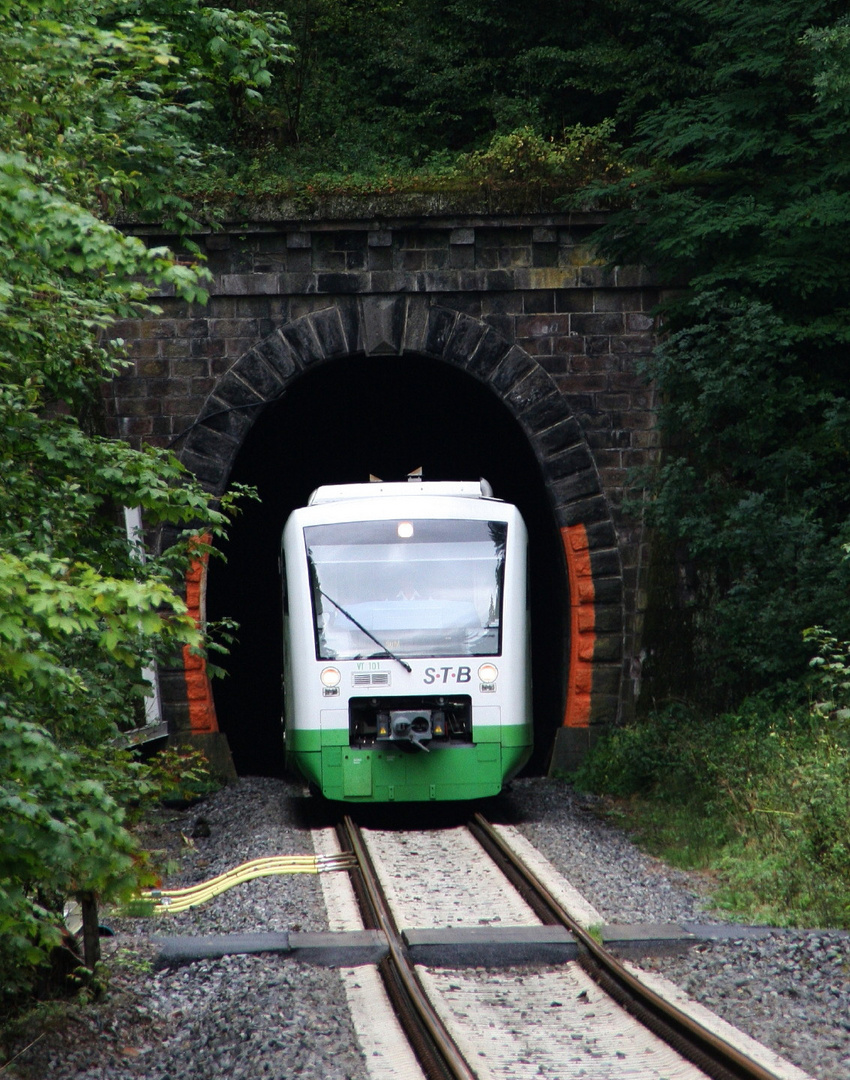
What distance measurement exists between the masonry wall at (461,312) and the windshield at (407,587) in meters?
3.42

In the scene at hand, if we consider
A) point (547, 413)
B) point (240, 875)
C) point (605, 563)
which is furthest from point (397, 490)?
point (240, 875)

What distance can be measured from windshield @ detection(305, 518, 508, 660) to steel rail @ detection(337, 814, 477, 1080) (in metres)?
2.51

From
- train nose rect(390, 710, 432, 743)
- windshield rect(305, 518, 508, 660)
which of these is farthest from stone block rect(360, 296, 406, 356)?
train nose rect(390, 710, 432, 743)

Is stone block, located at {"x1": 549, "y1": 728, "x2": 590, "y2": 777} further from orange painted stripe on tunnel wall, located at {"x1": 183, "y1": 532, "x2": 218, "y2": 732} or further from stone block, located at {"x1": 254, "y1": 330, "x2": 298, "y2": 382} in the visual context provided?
stone block, located at {"x1": 254, "y1": 330, "x2": 298, "y2": 382}

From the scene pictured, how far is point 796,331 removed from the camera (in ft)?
42.8

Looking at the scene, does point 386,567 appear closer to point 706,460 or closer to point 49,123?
point 706,460

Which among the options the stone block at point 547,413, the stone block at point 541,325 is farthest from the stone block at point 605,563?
the stone block at point 541,325

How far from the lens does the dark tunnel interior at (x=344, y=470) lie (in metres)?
19.1

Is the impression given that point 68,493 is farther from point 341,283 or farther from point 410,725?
point 341,283

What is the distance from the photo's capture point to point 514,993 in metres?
6.61

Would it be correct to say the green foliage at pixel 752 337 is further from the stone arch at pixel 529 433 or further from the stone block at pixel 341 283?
the stone block at pixel 341 283

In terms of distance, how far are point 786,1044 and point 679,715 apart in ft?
28.0

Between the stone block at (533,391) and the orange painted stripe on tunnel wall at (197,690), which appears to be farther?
the stone block at (533,391)

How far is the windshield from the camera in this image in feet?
36.8
